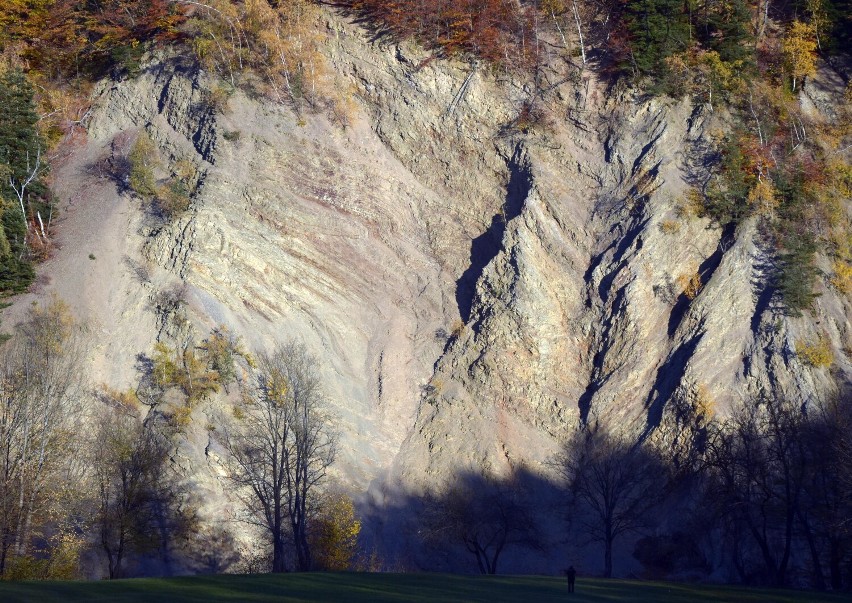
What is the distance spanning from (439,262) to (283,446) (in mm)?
11648

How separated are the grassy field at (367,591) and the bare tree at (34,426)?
6.87 m

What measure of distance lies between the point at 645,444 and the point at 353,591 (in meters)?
16.0

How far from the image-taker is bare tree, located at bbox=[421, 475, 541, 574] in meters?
31.3

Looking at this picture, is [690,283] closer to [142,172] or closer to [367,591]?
[367,591]

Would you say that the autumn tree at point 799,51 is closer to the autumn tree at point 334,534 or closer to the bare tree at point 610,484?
the bare tree at point 610,484

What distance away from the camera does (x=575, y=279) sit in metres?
36.4

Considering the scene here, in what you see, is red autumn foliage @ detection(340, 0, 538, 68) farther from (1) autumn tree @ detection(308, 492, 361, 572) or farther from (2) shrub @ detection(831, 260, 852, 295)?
(1) autumn tree @ detection(308, 492, 361, 572)

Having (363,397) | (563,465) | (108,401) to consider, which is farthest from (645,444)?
(108,401)

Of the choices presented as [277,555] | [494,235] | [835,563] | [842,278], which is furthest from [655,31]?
[277,555]

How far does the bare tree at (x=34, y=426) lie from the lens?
87.6ft

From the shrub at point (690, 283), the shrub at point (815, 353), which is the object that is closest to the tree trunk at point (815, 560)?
the shrub at point (815, 353)

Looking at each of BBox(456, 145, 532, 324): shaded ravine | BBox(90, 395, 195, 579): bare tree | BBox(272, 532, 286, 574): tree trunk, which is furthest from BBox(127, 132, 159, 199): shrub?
BBox(272, 532, 286, 574): tree trunk

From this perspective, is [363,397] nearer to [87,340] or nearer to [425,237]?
[425,237]

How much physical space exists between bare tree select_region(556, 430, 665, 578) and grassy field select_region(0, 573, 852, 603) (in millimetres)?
6987
